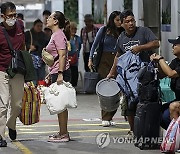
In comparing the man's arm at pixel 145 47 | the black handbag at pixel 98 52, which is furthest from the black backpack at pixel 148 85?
the black handbag at pixel 98 52

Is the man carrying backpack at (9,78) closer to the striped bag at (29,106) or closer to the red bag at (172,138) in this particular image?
the striped bag at (29,106)

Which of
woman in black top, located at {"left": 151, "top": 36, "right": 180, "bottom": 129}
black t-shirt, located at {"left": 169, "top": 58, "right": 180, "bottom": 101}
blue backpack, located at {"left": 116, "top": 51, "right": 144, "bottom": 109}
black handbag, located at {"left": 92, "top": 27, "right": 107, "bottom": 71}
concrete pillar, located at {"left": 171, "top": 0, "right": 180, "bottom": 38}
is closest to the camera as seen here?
woman in black top, located at {"left": 151, "top": 36, "right": 180, "bottom": 129}

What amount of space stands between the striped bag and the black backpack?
184 centimetres

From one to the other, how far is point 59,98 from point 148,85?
4.85 feet

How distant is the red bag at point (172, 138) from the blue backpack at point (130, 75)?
1276mm

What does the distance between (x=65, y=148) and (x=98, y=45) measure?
263cm

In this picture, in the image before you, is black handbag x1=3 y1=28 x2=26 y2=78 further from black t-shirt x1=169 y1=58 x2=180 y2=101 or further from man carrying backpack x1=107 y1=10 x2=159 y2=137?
black t-shirt x1=169 y1=58 x2=180 y2=101

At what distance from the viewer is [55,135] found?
9.86 meters

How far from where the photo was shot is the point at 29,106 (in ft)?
32.2

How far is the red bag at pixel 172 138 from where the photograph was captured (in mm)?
7809

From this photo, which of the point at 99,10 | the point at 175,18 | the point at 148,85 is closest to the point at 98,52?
the point at 148,85

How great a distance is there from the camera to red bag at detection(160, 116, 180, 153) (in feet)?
25.6

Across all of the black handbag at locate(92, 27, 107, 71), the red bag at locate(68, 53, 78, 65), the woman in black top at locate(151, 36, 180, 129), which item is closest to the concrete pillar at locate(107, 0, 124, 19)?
the red bag at locate(68, 53, 78, 65)

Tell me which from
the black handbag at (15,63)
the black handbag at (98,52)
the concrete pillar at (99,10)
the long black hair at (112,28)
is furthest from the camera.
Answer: the concrete pillar at (99,10)
